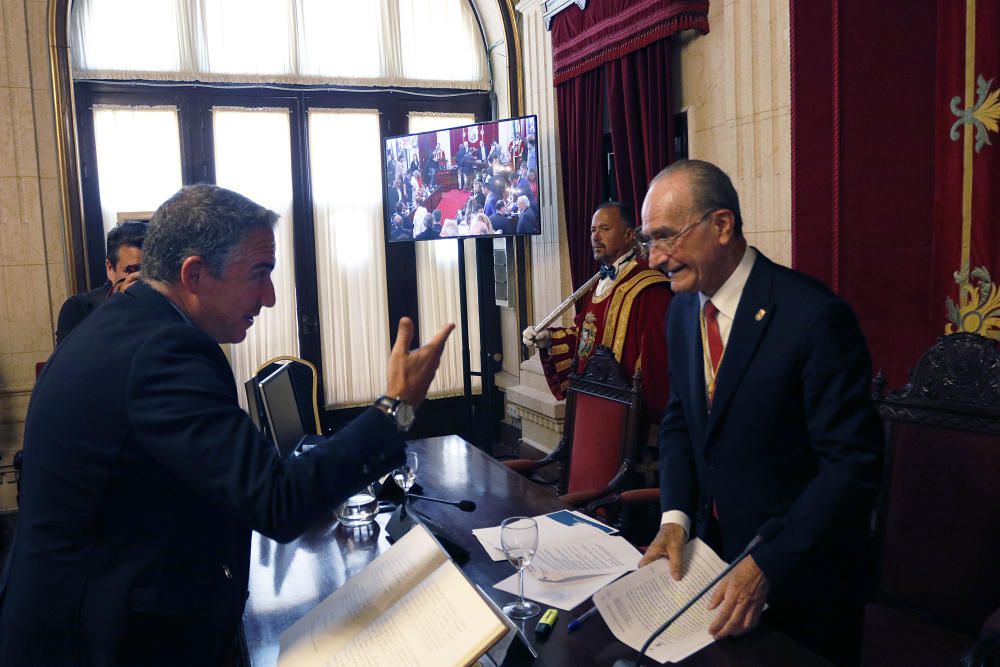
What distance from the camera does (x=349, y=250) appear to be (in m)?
5.73

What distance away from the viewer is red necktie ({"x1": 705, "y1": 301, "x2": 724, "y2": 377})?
173 cm

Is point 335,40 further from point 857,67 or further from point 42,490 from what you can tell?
point 42,490

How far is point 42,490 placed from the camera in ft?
3.85

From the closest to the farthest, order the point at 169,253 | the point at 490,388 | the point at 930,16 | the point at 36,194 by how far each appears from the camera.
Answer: the point at 169,253
the point at 930,16
the point at 36,194
the point at 490,388

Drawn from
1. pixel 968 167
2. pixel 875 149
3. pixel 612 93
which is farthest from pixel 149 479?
pixel 612 93

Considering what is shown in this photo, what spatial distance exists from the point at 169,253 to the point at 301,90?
4633 millimetres

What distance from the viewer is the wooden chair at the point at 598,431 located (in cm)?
271

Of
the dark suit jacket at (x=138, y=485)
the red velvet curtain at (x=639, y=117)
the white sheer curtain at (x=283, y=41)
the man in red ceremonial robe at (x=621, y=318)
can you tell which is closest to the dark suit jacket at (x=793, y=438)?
the dark suit jacket at (x=138, y=485)

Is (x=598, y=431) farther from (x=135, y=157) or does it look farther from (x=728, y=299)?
(x=135, y=157)

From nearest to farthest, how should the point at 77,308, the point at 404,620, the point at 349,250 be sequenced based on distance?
1. the point at 404,620
2. the point at 77,308
3. the point at 349,250

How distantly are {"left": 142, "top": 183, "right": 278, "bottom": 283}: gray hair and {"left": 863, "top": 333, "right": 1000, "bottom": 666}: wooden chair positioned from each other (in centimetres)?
167

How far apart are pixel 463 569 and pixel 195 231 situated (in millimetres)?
904

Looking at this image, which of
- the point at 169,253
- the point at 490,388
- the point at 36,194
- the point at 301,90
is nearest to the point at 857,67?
the point at 169,253

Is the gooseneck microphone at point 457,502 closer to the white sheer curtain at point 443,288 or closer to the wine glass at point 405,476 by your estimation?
the wine glass at point 405,476
